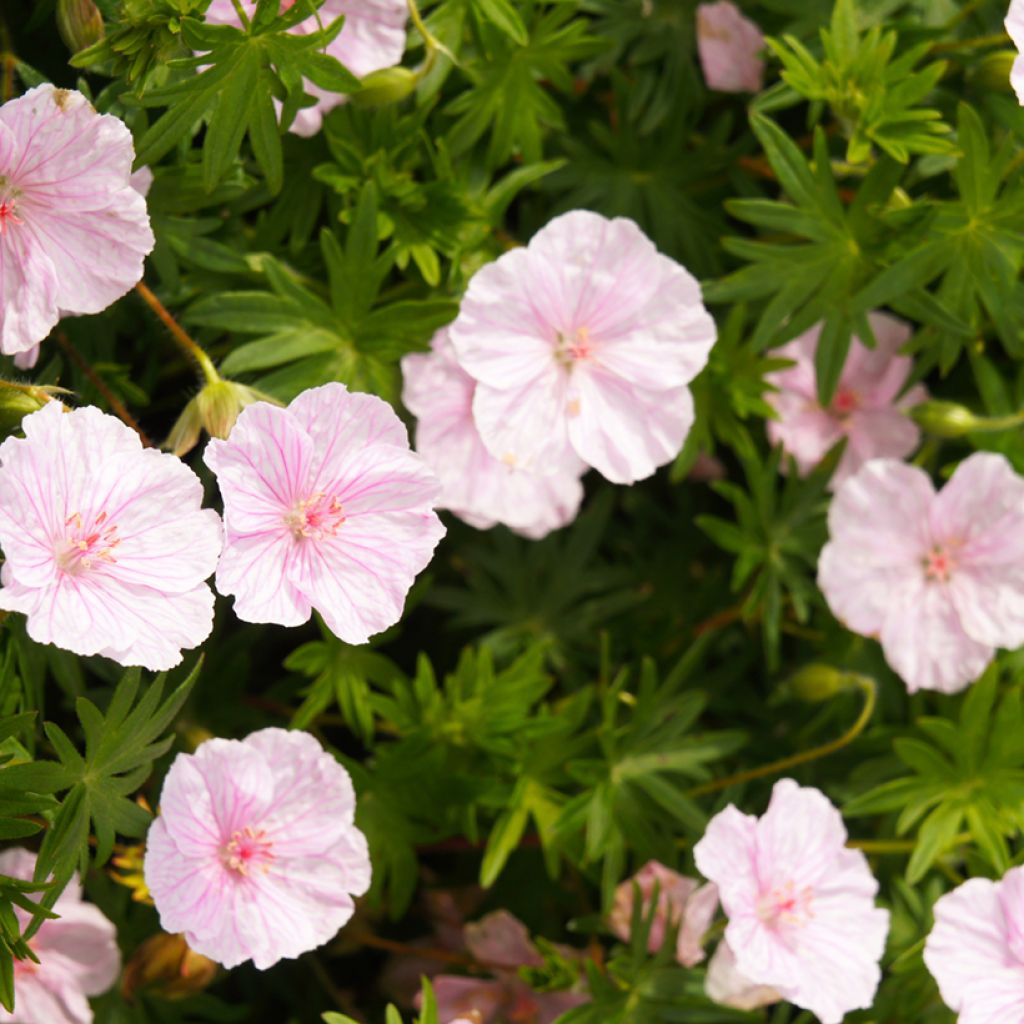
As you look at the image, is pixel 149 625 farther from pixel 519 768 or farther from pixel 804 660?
pixel 804 660

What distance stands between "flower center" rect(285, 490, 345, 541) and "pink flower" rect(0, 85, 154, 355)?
0.76ft

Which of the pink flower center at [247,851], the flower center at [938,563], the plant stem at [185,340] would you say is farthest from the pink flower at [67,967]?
the flower center at [938,563]

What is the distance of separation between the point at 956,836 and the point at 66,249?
106cm

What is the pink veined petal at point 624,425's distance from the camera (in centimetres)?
141

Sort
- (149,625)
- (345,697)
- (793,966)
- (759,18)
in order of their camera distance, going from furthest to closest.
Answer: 1. (759,18)
2. (345,697)
3. (793,966)
4. (149,625)

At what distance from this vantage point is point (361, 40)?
4.53 feet

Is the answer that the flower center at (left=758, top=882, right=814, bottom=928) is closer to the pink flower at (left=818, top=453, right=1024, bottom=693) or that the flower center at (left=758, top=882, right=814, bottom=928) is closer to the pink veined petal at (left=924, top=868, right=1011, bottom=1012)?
the pink veined petal at (left=924, top=868, right=1011, bottom=1012)

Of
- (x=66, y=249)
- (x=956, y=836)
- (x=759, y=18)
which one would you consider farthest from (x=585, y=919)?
(x=759, y=18)

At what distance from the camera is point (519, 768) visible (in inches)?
60.1

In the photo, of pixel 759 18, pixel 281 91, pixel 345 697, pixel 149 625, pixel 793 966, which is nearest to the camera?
pixel 149 625

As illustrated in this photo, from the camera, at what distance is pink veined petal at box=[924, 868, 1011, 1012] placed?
53.6 inches

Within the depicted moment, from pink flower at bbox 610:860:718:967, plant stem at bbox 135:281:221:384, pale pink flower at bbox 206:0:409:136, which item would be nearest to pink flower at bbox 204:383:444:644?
plant stem at bbox 135:281:221:384

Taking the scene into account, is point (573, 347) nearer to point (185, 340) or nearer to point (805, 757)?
point (185, 340)

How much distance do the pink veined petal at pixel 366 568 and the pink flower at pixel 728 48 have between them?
71 centimetres
